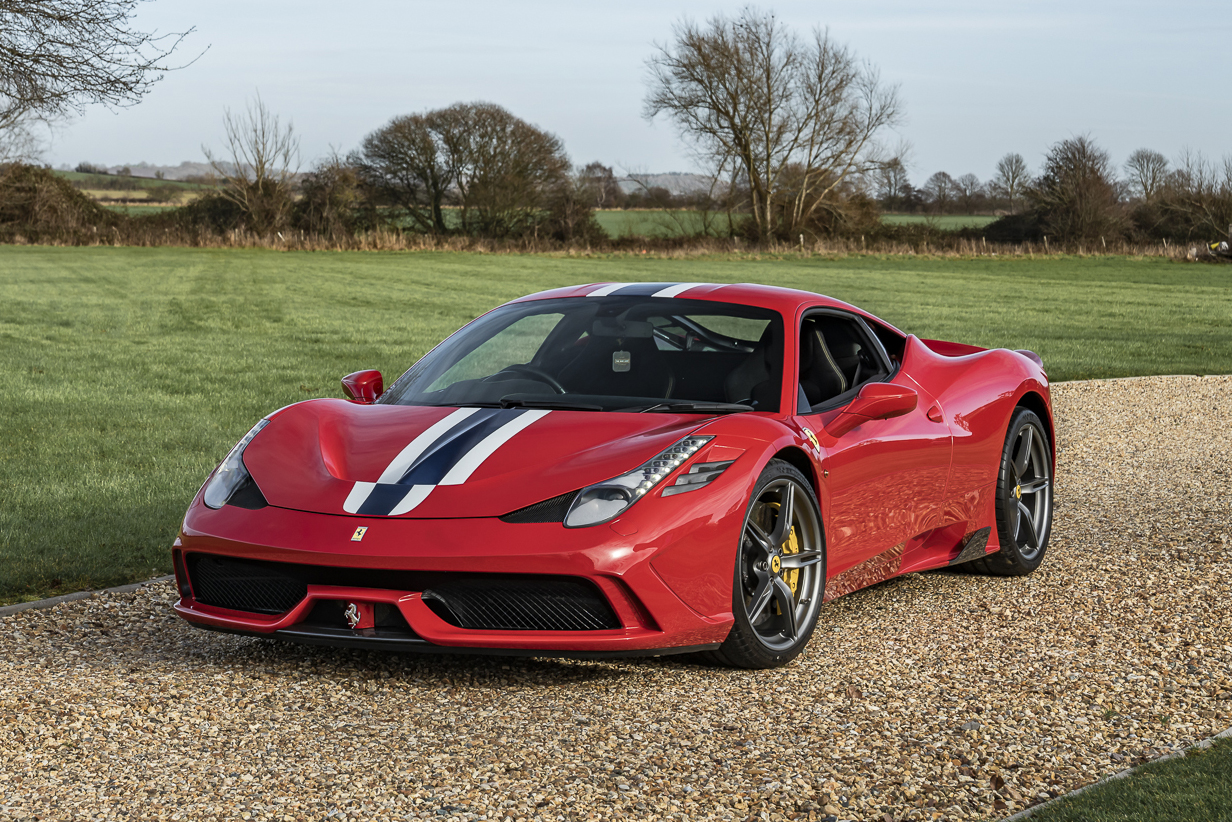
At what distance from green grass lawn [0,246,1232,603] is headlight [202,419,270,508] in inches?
65.6

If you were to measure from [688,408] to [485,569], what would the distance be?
44.6 inches

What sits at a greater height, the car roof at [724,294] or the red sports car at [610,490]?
the car roof at [724,294]

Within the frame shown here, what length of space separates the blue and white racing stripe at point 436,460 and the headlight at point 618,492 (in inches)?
15.8

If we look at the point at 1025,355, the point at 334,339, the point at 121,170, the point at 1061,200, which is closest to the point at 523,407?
the point at 1025,355

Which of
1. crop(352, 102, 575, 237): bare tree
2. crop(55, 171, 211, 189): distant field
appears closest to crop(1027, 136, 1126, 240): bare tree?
crop(352, 102, 575, 237): bare tree

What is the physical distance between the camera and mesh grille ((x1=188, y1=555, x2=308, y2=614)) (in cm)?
386

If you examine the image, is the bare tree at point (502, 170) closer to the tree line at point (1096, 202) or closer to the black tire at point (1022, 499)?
the tree line at point (1096, 202)

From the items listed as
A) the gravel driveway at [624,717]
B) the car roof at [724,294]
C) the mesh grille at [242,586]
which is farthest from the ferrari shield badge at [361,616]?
the car roof at [724,294]

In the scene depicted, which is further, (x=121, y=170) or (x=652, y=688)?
(x=121, y=170)

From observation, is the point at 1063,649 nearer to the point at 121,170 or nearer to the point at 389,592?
the point at 389,592

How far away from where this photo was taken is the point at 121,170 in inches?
3132

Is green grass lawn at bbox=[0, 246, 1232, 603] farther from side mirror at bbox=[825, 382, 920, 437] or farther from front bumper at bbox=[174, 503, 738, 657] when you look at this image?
side mirror at bbox=[825, 382, 920, 437]

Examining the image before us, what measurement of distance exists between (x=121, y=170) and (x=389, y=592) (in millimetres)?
83629

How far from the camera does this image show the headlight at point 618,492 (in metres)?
3.71
